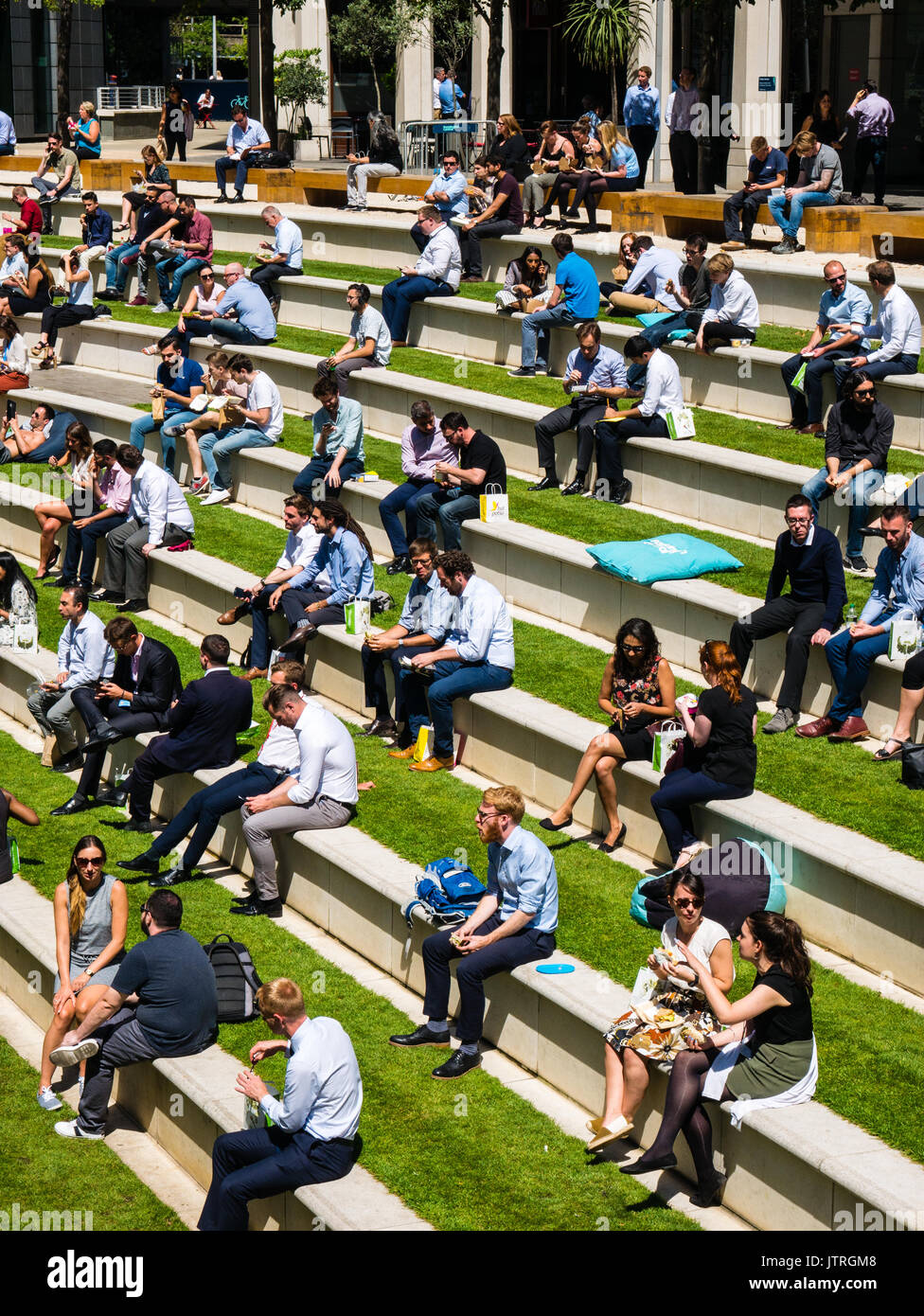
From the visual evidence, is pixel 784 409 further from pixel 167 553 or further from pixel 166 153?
pixel 166 153

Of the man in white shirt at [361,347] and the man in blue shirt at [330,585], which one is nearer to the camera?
the man in blue shirt at [330,585]

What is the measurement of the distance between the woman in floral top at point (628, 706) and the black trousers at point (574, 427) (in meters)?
5.05

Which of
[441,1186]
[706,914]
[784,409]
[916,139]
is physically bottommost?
[441,1186]

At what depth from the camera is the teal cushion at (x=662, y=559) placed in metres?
12.6

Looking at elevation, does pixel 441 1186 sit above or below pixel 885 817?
below

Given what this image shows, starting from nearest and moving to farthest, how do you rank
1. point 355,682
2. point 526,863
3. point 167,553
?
point 526,863, point 355,682, point 167,553

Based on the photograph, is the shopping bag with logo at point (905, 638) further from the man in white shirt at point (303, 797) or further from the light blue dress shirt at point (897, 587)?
the man in white shirt at point (303, 797)

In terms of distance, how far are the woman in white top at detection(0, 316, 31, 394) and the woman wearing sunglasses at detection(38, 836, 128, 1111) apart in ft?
39.4

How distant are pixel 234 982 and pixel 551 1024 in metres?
1.93

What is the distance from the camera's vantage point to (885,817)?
9.89 metres

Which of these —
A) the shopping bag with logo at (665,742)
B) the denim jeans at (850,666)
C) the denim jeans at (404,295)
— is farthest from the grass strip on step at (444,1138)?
the denim jeans at (404,295)

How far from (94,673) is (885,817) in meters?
6.25

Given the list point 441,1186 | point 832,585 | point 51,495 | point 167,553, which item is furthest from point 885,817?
point 51,495

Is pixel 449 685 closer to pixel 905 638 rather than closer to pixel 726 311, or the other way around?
pixel 905 638
